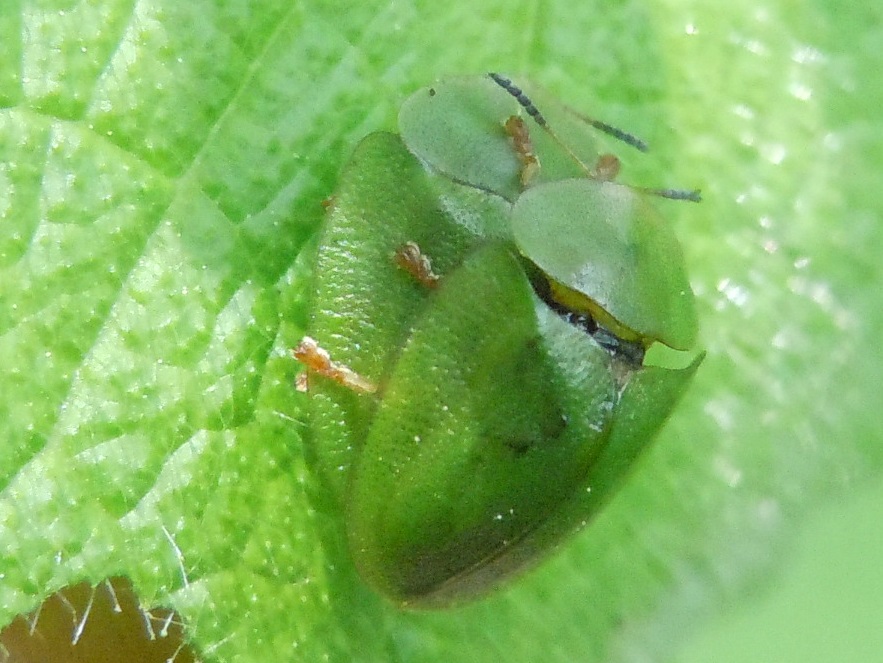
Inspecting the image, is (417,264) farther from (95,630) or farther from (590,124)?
(95,630)

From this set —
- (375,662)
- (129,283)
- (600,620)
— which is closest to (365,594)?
(375,662)

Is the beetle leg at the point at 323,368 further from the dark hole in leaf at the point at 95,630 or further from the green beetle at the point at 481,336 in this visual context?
the dark hole in leaf at the point at 95,630

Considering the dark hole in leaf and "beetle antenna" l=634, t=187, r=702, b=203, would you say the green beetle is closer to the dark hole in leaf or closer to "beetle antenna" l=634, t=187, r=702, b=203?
"beetle antenna" l=634, t=187, r=702, b=203

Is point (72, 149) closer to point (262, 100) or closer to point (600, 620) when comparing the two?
point (262, 100)

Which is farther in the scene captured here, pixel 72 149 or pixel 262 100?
pixel 262 100

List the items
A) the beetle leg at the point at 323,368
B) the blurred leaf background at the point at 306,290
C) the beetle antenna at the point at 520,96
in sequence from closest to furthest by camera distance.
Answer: the blurred leaf background at the point at 306,290 < the beetle leg at the point at 323,368 < the beetle antenna at the point at 520,96

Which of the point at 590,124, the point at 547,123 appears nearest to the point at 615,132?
the point at 590,124

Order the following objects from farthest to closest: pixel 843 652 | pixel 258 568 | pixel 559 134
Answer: pixel 559 134
pixel 258 568
pixel 843 652

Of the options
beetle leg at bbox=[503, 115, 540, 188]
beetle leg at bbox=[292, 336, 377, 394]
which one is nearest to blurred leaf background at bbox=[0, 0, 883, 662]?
beetle leg at bbox=[292, 336, 377, 394]

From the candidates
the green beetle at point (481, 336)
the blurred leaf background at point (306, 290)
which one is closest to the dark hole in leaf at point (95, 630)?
the blurred leaf background at point (306, 290)
